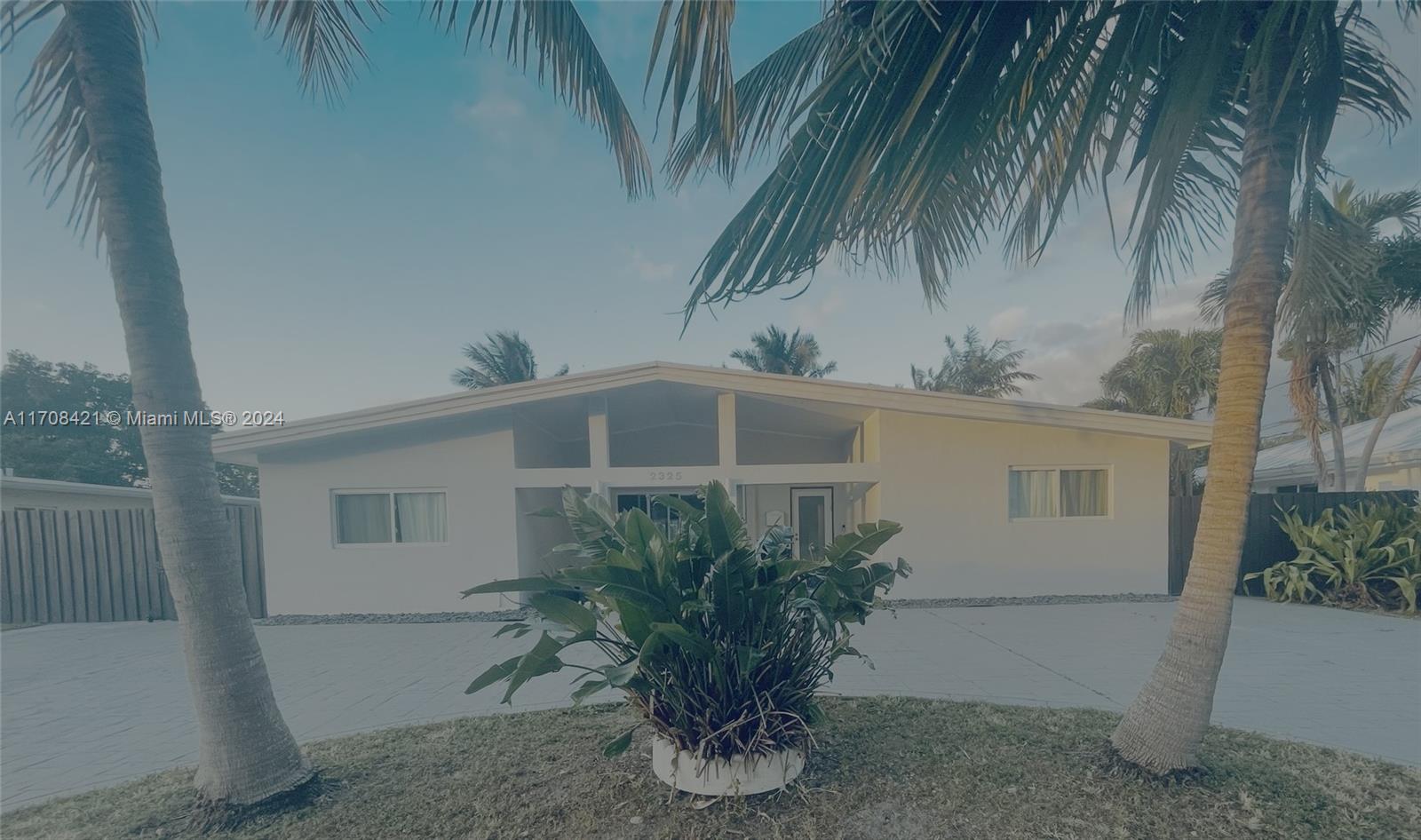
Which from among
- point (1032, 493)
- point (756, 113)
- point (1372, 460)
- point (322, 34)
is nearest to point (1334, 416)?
point (1372, 460)

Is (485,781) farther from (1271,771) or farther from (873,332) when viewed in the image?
(873,332)

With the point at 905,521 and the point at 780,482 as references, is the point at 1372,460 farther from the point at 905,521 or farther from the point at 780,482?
the point at 780,482

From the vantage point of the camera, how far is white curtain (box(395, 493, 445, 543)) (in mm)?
8258

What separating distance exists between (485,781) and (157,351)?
2.82m

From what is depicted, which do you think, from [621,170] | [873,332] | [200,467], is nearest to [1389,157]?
[873,332]

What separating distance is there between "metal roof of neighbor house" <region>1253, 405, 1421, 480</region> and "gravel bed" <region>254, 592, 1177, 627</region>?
6.08 m

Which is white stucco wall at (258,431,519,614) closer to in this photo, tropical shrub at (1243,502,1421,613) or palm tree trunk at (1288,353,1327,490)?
tropical shrub at (1243,502,1421,613)

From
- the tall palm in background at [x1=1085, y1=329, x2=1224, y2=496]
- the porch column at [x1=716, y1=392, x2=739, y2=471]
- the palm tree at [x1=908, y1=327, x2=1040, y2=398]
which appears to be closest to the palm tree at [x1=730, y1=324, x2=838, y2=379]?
the palm tree at [x1=908, y1=327, x2=1040, y2=398]

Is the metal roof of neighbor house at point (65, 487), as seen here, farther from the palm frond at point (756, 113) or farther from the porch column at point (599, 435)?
the palm frond at point (756, 113)

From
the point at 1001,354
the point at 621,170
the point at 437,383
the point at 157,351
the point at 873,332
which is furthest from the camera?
A: the point at 1001,354

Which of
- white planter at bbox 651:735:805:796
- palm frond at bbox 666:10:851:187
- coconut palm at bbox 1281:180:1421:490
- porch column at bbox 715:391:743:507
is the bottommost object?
white planter at bbox 651:735:805:796

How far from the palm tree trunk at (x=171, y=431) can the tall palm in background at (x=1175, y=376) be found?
63.8 ft

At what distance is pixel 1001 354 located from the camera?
76.1 feet

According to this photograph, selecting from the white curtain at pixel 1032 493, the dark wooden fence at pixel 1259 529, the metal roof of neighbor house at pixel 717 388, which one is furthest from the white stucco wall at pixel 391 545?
the dark wooden fence at pixel 1259 529
